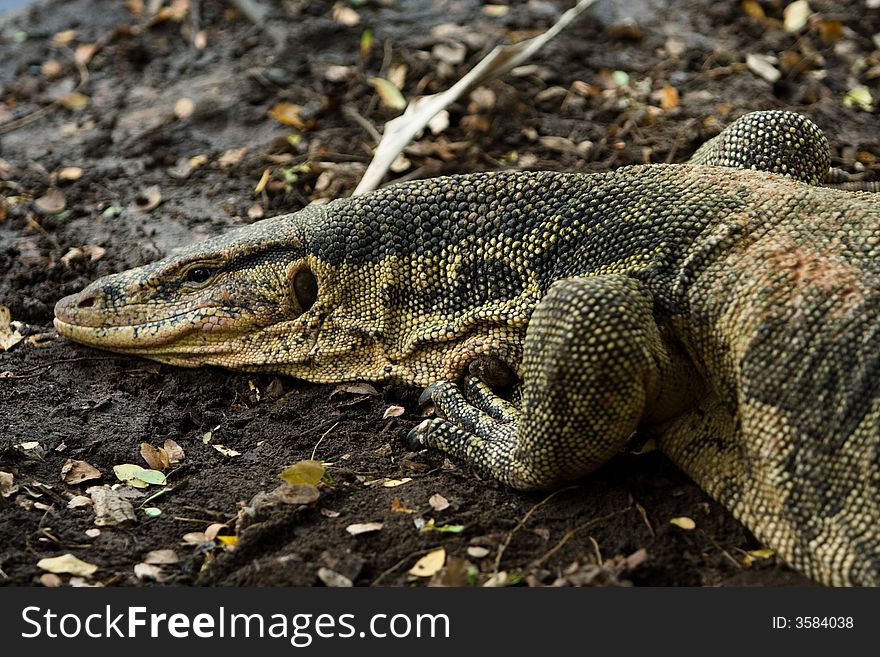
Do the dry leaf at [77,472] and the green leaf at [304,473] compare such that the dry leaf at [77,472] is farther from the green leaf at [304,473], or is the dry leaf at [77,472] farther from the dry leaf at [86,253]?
the dry leaf at [86,253]

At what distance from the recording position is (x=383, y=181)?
6.81m

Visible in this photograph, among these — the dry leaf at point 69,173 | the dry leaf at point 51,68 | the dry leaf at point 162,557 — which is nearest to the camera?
the dry leaf at point 162,557

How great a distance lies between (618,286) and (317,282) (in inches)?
64.4

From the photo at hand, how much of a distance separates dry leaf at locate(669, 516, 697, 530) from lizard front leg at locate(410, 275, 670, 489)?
363 millimetres

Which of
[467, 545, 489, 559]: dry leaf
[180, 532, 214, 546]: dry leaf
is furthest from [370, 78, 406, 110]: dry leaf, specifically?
[467, 545, 489, 559]: dry leaf

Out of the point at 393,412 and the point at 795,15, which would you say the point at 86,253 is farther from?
the point at 795,15

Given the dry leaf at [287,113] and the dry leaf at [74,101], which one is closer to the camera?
the dry leaf at [287,113]

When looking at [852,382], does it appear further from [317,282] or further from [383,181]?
[383,181]

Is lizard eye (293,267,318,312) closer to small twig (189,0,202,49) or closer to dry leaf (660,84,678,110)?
dry leaf (660,84,678,110)

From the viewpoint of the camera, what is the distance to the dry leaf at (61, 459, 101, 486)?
4.73 metres

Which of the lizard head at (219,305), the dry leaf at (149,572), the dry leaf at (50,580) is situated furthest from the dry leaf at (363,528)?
the lizard head at (219,305)

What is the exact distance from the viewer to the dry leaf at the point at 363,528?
14.0 ft

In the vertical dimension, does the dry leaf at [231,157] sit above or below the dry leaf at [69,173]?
above

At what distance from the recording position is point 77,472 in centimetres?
478
